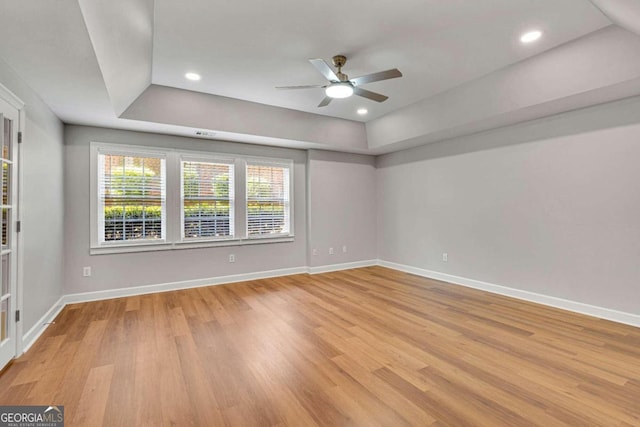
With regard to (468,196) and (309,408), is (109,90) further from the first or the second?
(468,196)

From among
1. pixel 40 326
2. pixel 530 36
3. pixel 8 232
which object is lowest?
pixel 40 326

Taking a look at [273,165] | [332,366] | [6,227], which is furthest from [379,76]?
[6,227]

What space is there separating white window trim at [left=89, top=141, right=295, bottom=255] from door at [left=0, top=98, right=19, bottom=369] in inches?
70.4

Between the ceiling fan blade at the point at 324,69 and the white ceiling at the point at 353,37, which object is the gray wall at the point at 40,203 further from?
the ceiling fan blade at the point at 324,69

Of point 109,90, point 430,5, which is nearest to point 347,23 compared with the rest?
point 430,5

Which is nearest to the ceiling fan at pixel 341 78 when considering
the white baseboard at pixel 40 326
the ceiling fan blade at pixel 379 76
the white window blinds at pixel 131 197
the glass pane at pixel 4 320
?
the ceiling fan blade at pixel 379 76

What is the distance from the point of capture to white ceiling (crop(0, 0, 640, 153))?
2.20 meters

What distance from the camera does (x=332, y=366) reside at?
251cm

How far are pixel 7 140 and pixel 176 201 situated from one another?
2438 mm

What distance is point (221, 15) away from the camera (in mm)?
2627

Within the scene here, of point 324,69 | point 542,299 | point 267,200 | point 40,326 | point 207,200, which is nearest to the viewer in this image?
point 324,69

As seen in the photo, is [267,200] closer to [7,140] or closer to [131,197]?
[131,197]

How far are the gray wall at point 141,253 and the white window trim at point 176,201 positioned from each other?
0.07 metres

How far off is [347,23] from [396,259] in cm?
479
